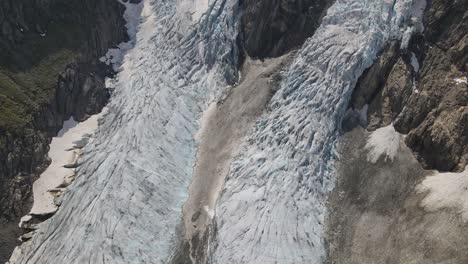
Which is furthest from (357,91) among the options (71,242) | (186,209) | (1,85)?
(1,85)

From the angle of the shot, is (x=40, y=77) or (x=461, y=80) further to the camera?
(x=40, y=77)

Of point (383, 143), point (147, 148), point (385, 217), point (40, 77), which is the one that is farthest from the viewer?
point (40, 77)

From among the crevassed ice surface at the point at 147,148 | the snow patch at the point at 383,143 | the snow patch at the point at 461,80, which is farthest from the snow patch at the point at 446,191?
the crevassed ice surface at the point at 147,148

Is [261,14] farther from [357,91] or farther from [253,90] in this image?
[357,91]

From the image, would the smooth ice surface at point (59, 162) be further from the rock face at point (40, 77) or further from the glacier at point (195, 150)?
the glacier at point (195, 150)

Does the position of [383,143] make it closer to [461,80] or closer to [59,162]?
[461,80]

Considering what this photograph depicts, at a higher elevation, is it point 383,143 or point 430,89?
point 430,89

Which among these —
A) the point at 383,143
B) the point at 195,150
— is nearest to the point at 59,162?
the point at 195,150
